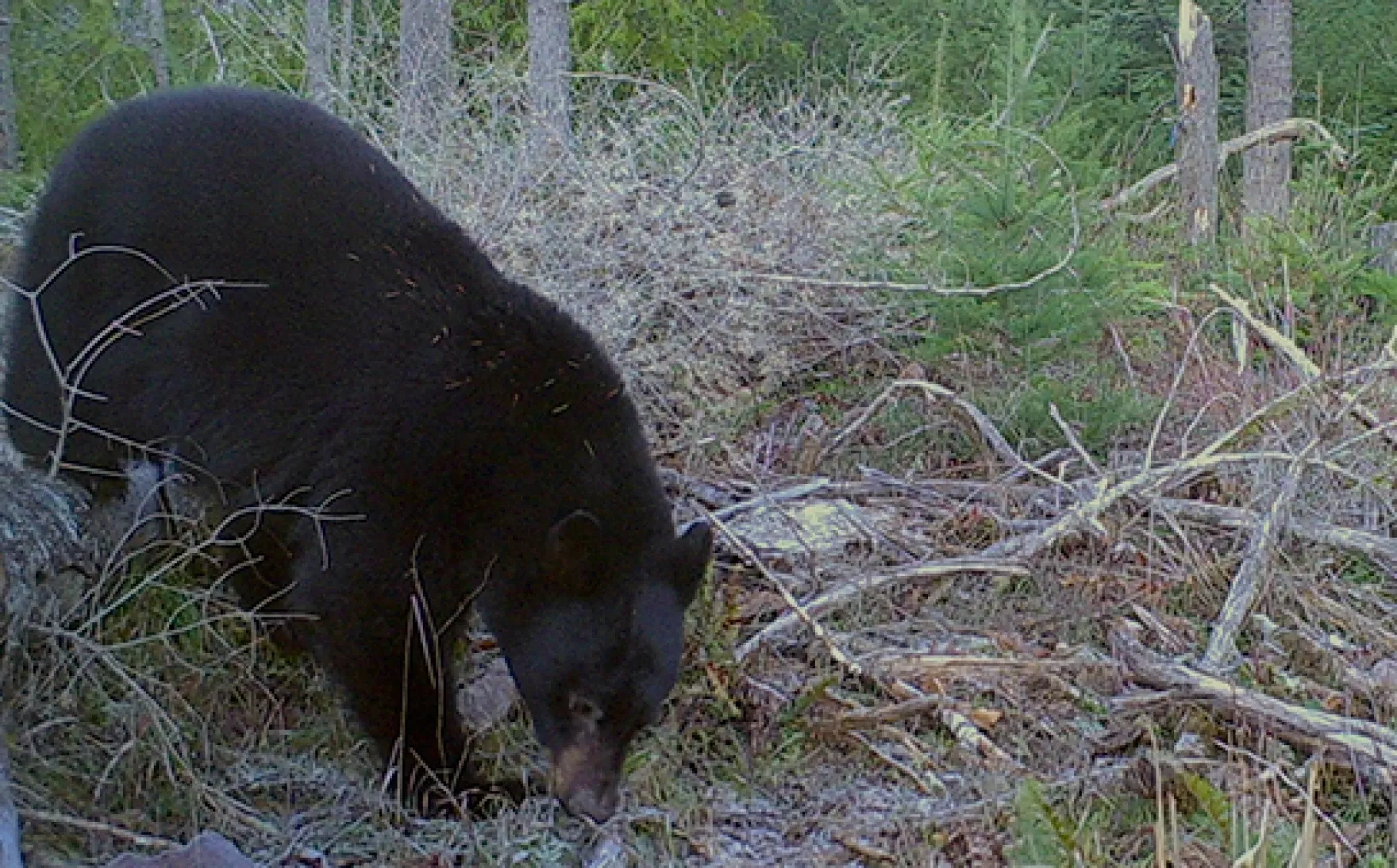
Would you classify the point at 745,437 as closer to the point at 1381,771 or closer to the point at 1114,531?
the point at 1114,531

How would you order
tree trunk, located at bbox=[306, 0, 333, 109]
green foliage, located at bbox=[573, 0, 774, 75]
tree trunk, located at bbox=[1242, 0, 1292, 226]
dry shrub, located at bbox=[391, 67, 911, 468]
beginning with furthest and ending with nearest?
green foliage, located at bbox=[573, 0, 774, 75]
tree trunk, located at bbox=[1242, 0, 1292, 226]
tree trunk, located at bbox=[306, 0, 333, 109]
dry shrub, located at bbox=[391, 67, 911, 468]

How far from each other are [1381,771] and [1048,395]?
2482 mm

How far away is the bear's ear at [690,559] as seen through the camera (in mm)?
3877

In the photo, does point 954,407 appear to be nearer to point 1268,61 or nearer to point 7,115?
point 1268,61

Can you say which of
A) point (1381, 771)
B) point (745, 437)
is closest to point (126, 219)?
point (745, 437)

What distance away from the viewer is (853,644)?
461 cm

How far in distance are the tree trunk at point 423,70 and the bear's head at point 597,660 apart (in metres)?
4.14

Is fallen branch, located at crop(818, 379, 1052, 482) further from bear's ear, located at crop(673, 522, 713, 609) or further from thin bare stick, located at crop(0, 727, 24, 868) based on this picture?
thin bare stick, located at crop(0, 727, 24, 868)

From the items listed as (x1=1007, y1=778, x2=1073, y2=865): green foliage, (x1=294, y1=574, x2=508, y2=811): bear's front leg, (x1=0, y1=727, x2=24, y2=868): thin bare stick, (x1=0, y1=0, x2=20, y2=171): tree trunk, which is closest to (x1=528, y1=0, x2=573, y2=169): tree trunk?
(x1=294, y1=574, x2=508, y2=811): bear's front leg

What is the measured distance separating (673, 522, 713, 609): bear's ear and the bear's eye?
350 mm

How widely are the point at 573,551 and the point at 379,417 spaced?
680 millimetres

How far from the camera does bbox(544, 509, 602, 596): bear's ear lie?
3619 millimetres

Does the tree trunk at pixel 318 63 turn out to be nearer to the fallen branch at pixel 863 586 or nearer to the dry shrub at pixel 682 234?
the dry shrub at pixel 682 234

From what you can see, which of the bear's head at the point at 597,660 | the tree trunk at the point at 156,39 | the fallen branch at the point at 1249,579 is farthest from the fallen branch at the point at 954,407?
the tree trunk at the point at 156,39
